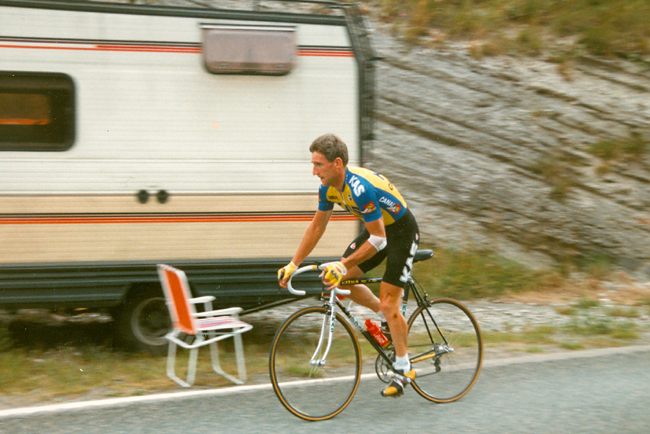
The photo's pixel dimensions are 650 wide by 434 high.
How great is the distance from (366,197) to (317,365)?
47.7 inches

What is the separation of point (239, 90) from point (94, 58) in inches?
51.8

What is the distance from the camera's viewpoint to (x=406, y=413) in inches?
186

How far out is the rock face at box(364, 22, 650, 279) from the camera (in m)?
11.0

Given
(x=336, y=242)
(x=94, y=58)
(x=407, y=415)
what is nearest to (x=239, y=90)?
(x=94, y=58)

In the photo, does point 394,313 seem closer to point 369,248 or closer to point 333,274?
point 369,248

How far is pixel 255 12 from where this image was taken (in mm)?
6344

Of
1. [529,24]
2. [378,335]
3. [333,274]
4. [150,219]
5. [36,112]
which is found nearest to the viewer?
[333,274]

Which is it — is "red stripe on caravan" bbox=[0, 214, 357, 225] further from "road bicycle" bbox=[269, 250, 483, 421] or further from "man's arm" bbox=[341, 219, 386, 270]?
"man's arm" bbox=[341, 219, 386, 270]

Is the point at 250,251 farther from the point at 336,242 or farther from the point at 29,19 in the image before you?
the point at 29,19

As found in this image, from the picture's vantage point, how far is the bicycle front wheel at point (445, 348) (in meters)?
5.02

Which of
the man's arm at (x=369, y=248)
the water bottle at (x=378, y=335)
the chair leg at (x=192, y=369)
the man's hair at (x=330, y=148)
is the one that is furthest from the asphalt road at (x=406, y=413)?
the man's hair at (x=330, y=148)

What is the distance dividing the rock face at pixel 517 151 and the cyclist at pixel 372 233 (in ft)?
19.4

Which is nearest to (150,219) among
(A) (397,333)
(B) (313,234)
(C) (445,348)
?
(B) (313,234)

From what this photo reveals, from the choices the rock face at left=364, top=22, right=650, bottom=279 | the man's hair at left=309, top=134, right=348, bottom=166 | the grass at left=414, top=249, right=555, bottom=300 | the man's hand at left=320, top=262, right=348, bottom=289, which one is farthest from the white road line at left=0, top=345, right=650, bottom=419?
the rock face at left=364, top=22, right=650, bottom=279
